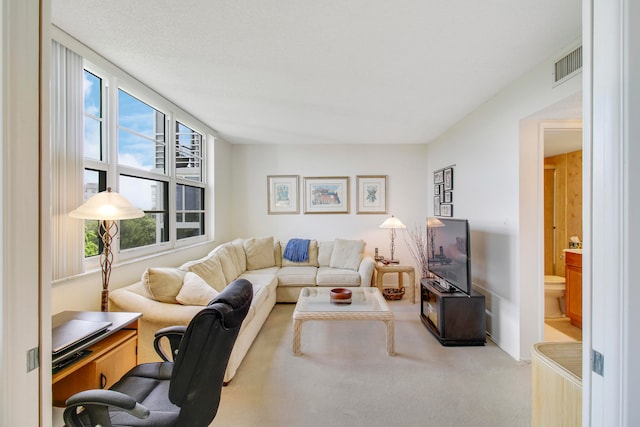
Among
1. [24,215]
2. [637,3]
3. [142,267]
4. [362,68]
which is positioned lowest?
[142,267]

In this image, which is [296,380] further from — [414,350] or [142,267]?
[142,267]

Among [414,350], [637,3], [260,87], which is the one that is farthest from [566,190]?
[260,87]

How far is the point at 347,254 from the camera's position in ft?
14.4

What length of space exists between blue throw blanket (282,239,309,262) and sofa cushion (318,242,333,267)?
224 mm

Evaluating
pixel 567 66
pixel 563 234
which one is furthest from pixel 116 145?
pixel 563 234

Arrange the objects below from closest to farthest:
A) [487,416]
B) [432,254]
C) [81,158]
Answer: [487,416], [81,158], [432,254]

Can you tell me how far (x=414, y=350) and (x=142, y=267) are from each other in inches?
110

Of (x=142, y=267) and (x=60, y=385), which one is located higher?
(x=142, y=267)

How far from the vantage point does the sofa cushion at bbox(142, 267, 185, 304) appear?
2.12 metres

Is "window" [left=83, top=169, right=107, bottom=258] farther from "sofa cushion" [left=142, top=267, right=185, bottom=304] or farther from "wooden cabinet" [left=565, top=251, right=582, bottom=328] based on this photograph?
"wooden cabinet" [left=565, top=251, right=582, bottom=328]

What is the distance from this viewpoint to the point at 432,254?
11.5ft

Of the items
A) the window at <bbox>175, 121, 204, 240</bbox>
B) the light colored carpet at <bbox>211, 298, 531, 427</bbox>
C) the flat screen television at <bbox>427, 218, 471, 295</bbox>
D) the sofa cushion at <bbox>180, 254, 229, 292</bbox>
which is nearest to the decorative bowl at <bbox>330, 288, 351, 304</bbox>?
the light colored carpet at <bbox>211, 298, 531, 427</bbox>

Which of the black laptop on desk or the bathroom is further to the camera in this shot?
the bathroom

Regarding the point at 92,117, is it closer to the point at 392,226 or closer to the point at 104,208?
the point at 104,208
